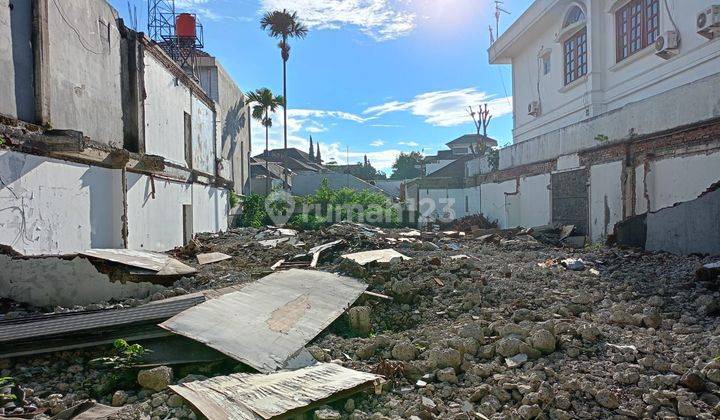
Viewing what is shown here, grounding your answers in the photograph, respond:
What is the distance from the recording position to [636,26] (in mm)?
11680

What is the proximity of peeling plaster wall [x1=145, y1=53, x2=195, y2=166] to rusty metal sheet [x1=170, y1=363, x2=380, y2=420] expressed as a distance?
25.5ft

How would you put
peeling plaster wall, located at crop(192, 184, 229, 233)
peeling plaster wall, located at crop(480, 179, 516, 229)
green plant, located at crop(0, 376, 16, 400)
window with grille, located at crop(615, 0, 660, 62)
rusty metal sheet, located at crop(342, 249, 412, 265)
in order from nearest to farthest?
green plant, located at crop(0, 376, 16, 400)
rusty metal sheet, located at crop(342, 249, 412, 265)
window with grille, located at crop(615, 0, 660, 62)
peeling plaster wall, located at crop(192, 184, 229, 233)
peeling plaster wall, located at crop(480, 179, 516, 229)

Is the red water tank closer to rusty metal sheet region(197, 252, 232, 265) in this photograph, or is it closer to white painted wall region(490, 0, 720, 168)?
rusty metal sheet region(197, 252, 232, 265)

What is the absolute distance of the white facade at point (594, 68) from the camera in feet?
31.7

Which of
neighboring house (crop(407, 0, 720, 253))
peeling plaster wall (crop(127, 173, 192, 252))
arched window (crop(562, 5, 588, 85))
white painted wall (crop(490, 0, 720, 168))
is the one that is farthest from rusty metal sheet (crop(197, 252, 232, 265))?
arched window (crop(562, 5, 588, 85))

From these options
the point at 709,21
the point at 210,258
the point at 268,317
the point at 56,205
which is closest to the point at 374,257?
the point at 268,317

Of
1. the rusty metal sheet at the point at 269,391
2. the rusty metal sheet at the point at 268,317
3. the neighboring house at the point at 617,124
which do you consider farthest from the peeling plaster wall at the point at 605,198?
the rusty metal sheet at the point at 269,391

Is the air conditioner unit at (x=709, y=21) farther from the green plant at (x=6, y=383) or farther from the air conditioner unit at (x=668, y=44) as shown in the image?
the green plant at (x=6, y=383)

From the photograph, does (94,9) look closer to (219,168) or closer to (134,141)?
(134,141)

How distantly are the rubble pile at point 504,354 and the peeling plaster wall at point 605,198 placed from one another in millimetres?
3661

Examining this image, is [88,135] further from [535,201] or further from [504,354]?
[535,201]

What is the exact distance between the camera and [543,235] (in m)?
11.6

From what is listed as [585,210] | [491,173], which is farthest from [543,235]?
[491,173]

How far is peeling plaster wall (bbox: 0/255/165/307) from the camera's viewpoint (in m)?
5.73
